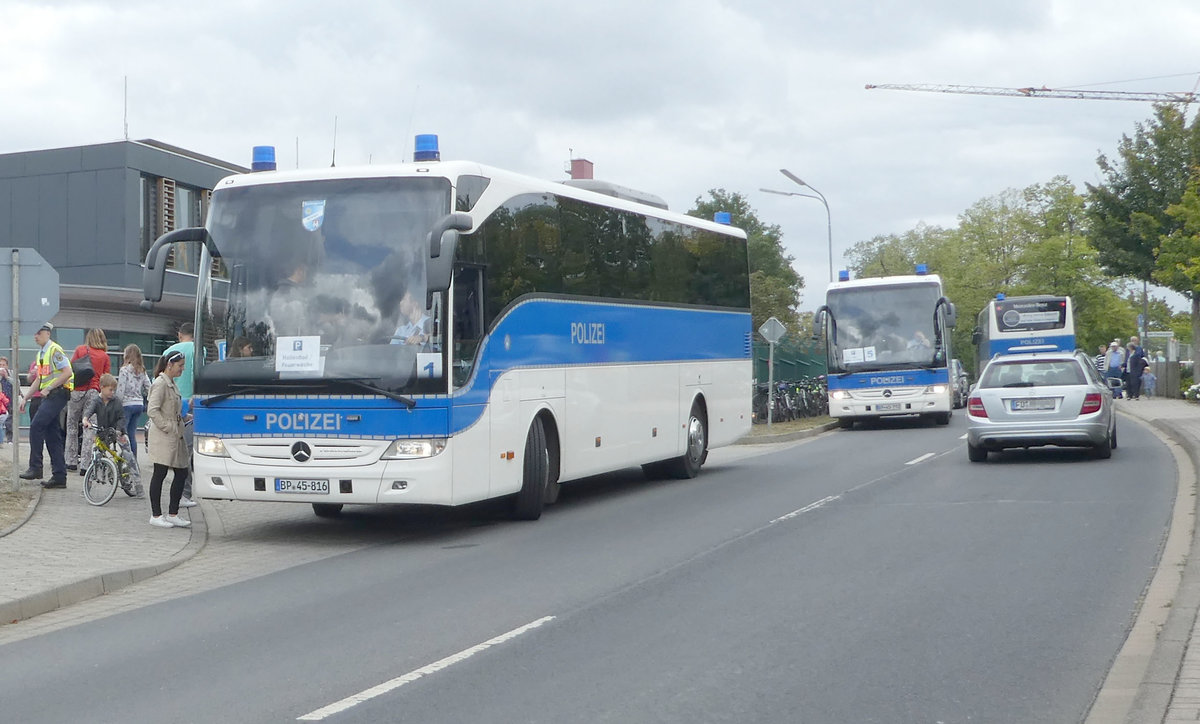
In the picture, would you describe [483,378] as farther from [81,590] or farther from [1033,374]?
[1033,374]

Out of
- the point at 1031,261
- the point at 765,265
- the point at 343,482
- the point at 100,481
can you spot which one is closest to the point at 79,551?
the point at 343,482

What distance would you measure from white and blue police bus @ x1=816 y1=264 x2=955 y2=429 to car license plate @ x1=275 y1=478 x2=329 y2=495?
66.0 feet

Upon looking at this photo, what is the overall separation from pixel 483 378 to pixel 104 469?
496 cm

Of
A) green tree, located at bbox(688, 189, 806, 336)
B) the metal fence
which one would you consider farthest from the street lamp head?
green tree, located at bbox(688, 189, 806, 336)

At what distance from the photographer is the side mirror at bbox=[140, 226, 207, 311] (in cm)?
1238

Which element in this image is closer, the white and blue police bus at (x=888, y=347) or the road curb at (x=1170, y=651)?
the road curb at (x=1170, y=651)

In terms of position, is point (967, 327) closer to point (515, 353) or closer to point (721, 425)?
point (721, 425)

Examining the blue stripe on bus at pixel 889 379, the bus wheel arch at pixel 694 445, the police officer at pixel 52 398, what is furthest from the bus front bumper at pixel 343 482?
the blue stripe on bus at pixel 889 379

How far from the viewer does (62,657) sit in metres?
7.82

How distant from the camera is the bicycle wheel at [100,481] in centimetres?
1495

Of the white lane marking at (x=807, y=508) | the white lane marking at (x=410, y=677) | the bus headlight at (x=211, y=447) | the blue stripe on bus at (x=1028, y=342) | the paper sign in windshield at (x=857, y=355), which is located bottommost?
the white lane marking at (x=807, y=508)

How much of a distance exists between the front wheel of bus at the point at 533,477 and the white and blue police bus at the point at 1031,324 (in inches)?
1195

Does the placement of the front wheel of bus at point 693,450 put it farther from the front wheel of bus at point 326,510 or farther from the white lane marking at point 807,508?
the front wheel of bus at point 326,510

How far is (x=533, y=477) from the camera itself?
14.0 meters
